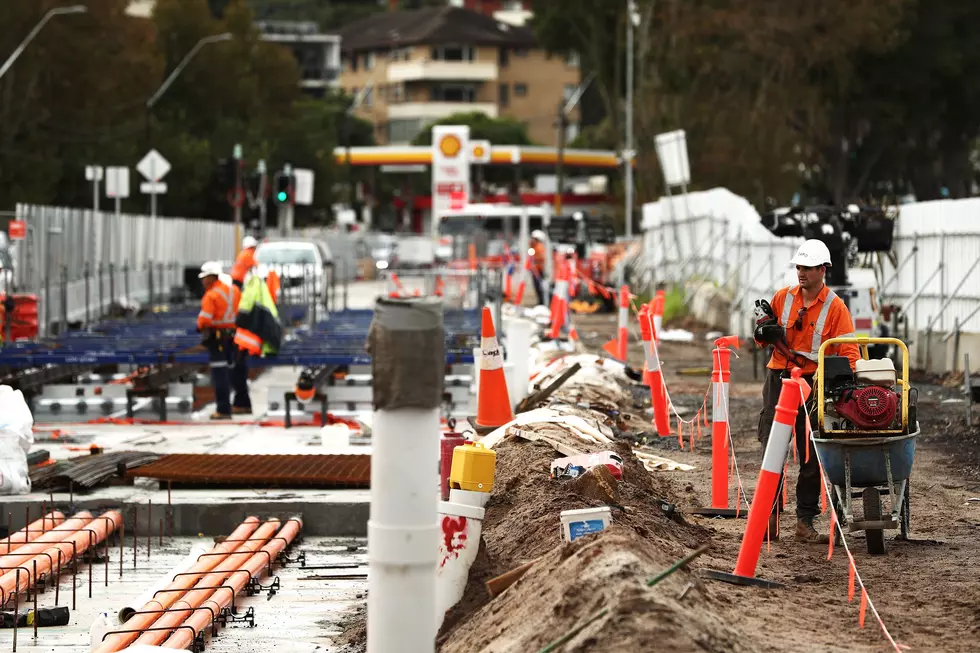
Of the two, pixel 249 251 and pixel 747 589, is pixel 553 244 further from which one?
pixel 747 589

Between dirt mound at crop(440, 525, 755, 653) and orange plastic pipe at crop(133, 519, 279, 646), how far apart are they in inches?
67.6

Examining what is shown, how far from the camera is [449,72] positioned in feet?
498

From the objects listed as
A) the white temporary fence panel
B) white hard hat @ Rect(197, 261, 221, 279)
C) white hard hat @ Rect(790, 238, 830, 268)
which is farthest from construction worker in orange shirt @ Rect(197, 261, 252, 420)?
white hard hat @ Rect(790, 238, 830, 268)

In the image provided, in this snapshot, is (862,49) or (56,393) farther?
(862,49)

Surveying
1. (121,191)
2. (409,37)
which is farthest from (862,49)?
(409,37)

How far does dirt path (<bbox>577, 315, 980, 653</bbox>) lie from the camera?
7.82 m

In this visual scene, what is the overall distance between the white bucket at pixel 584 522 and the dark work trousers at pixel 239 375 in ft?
41.2

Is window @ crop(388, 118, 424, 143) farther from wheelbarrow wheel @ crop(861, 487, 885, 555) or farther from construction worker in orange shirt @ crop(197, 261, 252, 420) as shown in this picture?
wheelbarrow wheel @ crop(861, 487, 885, 555)

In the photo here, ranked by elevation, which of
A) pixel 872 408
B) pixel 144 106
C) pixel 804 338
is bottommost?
pixel 872 408

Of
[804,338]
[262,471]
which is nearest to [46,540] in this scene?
[262,471]

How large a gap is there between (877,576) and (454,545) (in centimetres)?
229

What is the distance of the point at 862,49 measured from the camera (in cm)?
6150

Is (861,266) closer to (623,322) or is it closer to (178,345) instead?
(623,322)

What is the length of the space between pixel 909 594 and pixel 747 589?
2.78 feet
